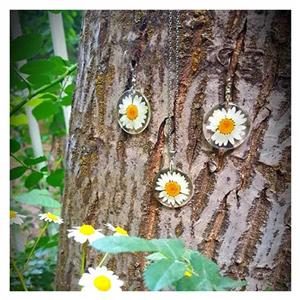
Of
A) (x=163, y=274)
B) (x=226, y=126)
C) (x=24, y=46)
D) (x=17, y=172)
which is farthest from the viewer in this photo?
(x=17, y=172)

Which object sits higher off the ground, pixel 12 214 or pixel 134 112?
pixel 134 112

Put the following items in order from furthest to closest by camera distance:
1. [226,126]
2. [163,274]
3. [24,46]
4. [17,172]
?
1. [17,172]
2. [24,46]
3. [226,126]
4. [163,274]

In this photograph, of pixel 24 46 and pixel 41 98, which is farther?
pixel 41 98

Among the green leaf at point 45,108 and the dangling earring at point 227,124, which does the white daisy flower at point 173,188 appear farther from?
the green leaf at point 45,108

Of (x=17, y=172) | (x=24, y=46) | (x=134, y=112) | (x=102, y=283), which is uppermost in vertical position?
(x=24, y=46)

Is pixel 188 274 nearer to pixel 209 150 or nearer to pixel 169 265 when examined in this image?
pixel 169 265

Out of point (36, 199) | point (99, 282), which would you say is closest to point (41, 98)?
point (36, 199)

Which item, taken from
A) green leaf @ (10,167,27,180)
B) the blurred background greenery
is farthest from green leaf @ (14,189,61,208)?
green leaf @ (10,167,27,180)

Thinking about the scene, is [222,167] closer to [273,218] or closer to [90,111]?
[273,218]
